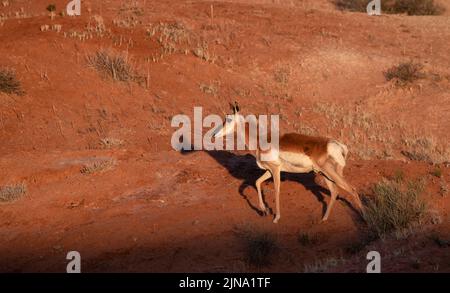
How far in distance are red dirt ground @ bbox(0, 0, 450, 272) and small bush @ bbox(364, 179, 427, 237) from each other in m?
0.33

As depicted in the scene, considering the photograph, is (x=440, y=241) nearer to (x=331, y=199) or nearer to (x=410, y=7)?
(x=331, y=199)

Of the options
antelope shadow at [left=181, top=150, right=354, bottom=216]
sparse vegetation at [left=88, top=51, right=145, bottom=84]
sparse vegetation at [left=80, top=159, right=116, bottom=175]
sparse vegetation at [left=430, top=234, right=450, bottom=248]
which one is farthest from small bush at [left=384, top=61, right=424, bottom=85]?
sparse vegetation at [left=430, top=234, right=450, bottom=248]

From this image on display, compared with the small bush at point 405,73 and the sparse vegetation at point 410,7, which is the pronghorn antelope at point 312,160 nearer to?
the small bush at point 405,73

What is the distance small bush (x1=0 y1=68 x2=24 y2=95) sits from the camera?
61.9ft

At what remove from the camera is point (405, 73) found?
2391cm

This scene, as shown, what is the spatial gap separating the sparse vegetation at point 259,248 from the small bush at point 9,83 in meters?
11.6

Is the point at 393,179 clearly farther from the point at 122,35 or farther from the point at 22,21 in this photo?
the point at 22,21

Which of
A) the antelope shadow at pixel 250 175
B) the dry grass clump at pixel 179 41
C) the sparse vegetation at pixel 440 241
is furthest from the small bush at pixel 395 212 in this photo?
the dry grass clump at pixel 179 41

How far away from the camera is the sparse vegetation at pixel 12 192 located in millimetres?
12586

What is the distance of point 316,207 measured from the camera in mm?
11906

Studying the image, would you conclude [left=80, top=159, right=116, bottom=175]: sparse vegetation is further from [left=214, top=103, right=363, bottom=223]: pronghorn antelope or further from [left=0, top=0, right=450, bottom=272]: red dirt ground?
[left=214, top=103, right=363, bottom=223]: pronghorn antelope

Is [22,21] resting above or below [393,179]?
above

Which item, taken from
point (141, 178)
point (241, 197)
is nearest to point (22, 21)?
point (141, 178)
